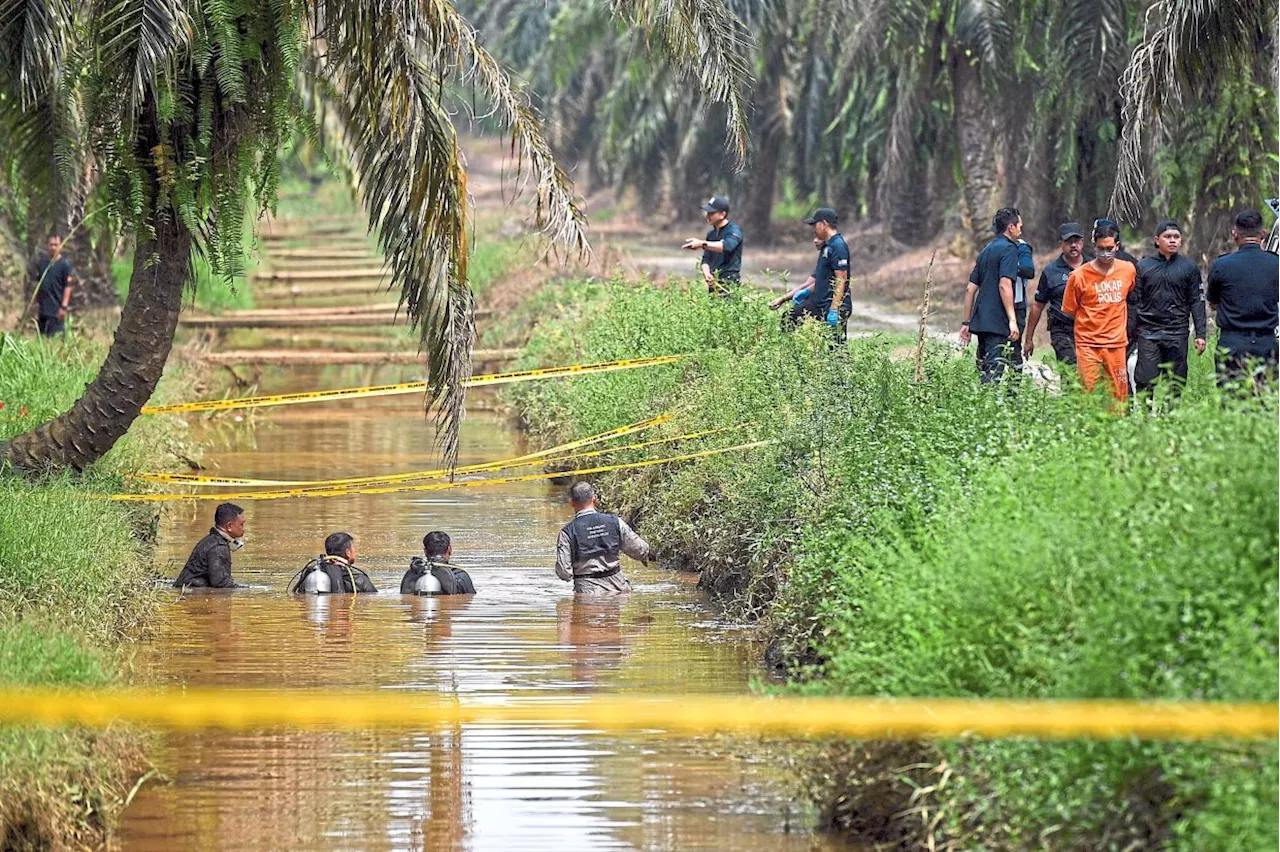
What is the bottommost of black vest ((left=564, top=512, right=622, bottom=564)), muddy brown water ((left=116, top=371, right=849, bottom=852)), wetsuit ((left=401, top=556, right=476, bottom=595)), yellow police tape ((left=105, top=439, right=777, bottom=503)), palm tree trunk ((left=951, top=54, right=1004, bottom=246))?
muddy brown water ((left=116, top=371, right=849, bottom=852))

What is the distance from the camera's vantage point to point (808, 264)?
34938 millimetres

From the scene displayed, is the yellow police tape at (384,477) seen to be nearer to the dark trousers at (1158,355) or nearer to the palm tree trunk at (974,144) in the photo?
the dark trousers at (1158,355)

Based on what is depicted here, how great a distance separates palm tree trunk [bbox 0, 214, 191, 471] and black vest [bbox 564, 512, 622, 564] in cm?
301

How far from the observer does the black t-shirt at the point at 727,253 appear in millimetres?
19328

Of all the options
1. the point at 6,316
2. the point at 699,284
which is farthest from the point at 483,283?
the point at 699,284

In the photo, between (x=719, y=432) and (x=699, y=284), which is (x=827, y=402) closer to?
(x=719, y=432)

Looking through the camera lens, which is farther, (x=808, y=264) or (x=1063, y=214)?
(x=808, y=264)

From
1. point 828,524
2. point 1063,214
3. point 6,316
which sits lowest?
point 828,524

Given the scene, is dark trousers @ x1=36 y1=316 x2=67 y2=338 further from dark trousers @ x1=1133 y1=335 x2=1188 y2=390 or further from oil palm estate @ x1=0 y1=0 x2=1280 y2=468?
dark trousers @ x1=1133 y1=335 x2=1188 y2=390

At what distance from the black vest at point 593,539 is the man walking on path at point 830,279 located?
11.8 ft

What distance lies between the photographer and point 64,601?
10.7 meters

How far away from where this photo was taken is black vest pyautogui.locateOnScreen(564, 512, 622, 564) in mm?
13422

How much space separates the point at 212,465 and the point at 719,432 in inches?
274

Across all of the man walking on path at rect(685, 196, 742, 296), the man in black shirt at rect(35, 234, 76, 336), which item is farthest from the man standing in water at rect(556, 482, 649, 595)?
the man in black shirt at rect(35, 234, 76, 336)
